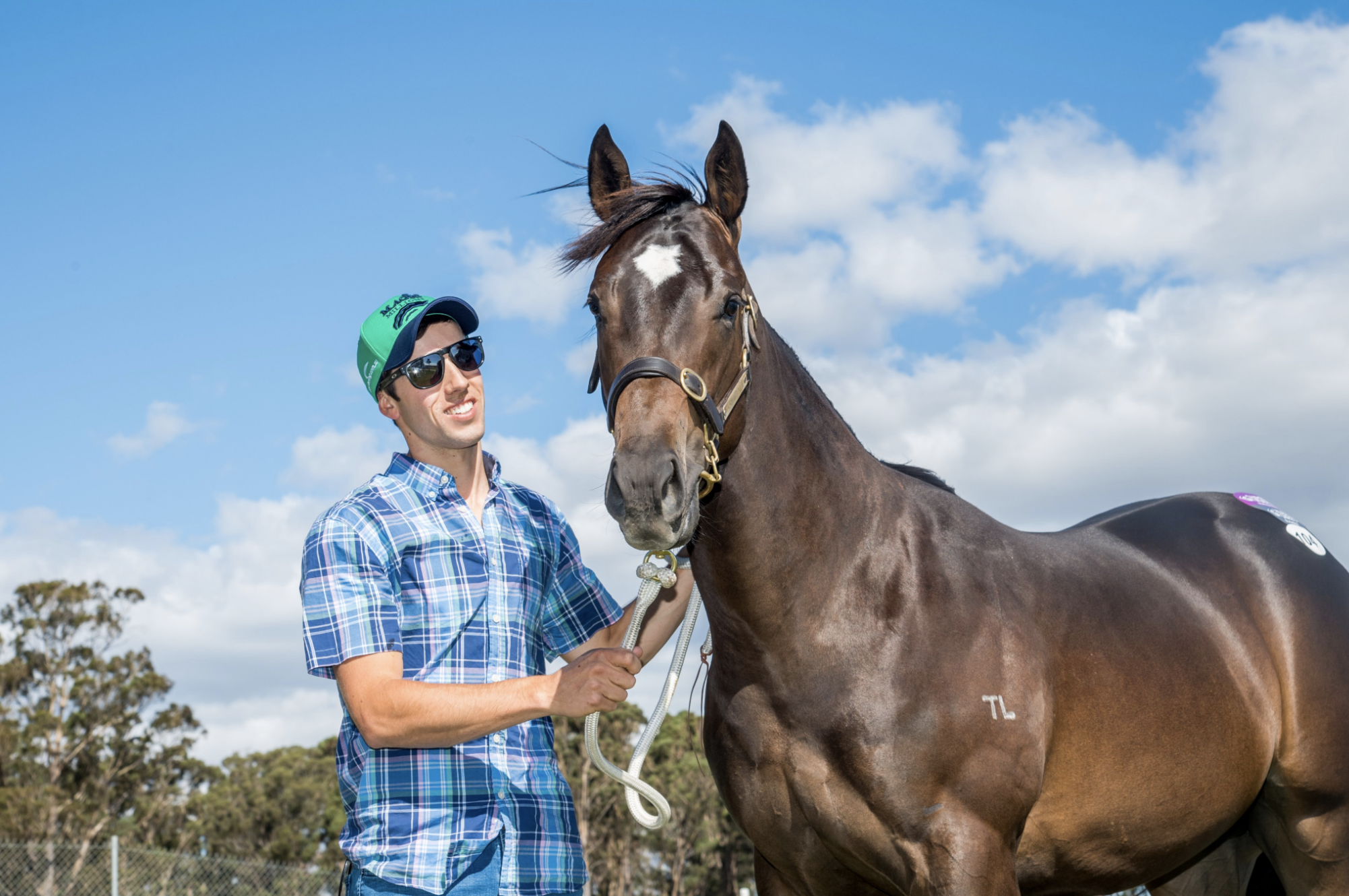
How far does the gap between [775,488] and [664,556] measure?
394mm

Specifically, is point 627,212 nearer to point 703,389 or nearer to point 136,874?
point 703,389

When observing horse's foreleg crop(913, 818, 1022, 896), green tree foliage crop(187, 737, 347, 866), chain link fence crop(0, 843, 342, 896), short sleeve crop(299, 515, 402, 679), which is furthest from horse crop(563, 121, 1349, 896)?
green tree foliage crop(187, 737, 347, 866)

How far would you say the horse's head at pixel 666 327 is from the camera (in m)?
2.62

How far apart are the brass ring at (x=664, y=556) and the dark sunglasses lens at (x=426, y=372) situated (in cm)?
95

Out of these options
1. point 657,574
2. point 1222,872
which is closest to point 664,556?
point 657,574

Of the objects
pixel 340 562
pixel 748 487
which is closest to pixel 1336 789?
pixel 748 487

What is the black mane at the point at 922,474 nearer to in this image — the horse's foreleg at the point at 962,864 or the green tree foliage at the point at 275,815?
the horse's foreleg at the point at 962,864

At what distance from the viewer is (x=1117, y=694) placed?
11.6 ft

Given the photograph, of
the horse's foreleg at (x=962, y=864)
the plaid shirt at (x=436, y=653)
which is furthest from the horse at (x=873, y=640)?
the plaid shirt at (x=436, y=653)

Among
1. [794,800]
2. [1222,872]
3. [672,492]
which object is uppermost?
[672,492]

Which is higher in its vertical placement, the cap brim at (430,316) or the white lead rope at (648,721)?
the cap brim at (430,316)

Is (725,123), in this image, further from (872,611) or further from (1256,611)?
(1256,611)

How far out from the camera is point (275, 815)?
128 ft

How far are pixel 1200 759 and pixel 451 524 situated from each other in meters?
2.53
